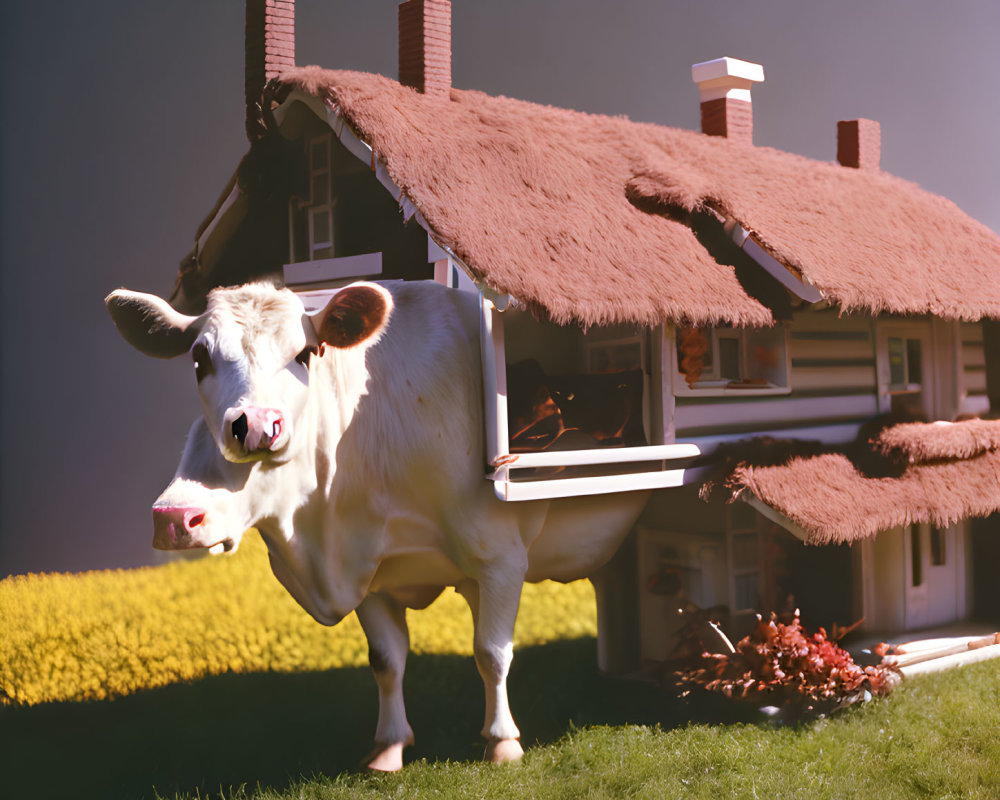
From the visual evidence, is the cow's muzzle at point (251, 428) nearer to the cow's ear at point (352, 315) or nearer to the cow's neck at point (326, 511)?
the cow's neck at point (326, 511)

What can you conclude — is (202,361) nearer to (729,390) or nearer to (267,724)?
(267,724)

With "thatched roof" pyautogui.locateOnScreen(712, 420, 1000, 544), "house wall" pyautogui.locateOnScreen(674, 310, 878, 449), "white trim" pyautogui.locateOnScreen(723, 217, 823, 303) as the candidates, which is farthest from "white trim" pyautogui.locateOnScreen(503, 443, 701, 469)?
"white trim" pyautogui.locateOnScreen(723, 217, 823, 303)

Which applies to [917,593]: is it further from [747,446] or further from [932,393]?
[747,446]

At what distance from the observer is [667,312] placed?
782 centimetres

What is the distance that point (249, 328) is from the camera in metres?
6.11

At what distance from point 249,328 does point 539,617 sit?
9027mm

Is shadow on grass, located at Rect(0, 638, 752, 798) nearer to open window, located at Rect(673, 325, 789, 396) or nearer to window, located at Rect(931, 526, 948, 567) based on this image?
open window, located at Rect(673, 325, 789, 396)

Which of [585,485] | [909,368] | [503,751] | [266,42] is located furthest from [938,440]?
[266,42]

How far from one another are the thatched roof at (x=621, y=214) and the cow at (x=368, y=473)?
2.59ft

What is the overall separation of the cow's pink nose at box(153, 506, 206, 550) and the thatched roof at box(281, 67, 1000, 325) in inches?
102

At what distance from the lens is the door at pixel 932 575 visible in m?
10.6

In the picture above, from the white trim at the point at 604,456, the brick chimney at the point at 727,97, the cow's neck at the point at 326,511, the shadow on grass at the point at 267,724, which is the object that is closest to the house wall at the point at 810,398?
the white trim at the point at 604,456

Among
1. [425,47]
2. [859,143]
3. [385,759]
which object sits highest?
[859,143]

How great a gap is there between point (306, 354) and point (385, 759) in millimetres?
3295
